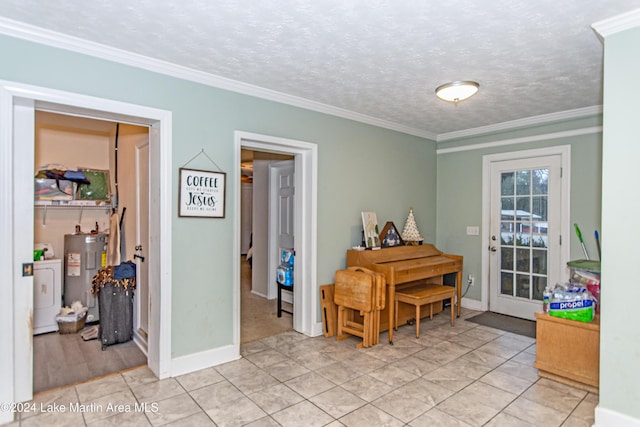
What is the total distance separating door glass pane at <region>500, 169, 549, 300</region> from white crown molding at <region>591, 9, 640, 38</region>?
250 cm

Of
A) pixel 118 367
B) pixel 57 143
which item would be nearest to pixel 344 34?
pixel 118 367

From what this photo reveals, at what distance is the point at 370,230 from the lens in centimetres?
424

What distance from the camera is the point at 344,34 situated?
2359 millimetres

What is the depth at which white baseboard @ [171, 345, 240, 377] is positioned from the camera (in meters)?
2.94

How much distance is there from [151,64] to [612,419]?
3896 mm

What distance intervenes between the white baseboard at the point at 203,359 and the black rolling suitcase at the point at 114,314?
1.03m

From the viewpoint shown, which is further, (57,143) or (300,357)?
(57,143)

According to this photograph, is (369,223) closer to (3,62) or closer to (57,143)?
(3,62)

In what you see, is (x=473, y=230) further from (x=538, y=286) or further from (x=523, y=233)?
(x=538, y=286)

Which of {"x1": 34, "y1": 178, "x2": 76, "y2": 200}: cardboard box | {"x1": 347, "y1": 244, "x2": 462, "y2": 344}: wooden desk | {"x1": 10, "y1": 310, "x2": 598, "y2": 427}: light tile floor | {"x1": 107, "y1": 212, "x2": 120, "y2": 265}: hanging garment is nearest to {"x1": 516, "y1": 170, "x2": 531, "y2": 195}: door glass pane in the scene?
{"x1": 347, "y1": 244, "x2": 462, "y2": 344}: wooden desk

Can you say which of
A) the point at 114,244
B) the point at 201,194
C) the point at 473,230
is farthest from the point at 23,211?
the point at 473,230

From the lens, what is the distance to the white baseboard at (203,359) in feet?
9.63

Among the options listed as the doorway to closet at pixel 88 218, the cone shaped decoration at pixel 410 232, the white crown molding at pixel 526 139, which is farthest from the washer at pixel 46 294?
the white crown molding at pixel 526 139

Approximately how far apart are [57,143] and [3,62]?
2462mm
